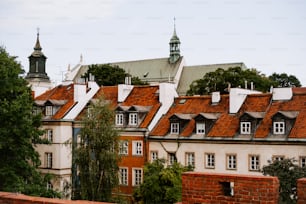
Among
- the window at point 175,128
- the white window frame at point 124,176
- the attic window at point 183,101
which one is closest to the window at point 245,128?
the window at point 175,128

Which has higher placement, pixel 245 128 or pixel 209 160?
pixel 245 128

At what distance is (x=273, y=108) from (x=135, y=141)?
10871mm

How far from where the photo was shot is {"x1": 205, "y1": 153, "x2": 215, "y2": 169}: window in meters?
34.3

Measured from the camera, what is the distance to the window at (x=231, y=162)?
33.3m

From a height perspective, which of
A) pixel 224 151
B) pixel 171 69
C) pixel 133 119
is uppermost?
pixel 171 69

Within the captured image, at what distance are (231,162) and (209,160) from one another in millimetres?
1769

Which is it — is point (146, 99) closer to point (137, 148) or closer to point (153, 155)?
point (137, 148)

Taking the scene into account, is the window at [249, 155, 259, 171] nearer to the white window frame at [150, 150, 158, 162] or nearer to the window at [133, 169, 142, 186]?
the white window frame at [150, 150, 158, 162]

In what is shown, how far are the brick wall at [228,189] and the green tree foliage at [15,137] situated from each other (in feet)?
70.9

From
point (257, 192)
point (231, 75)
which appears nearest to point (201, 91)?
point (231, 75)

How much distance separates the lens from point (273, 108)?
33938 mm

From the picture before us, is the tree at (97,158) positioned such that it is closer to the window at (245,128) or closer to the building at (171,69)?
the window at (245,128)

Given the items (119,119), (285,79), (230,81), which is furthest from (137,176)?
(285,79)

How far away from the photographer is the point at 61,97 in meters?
44.8
